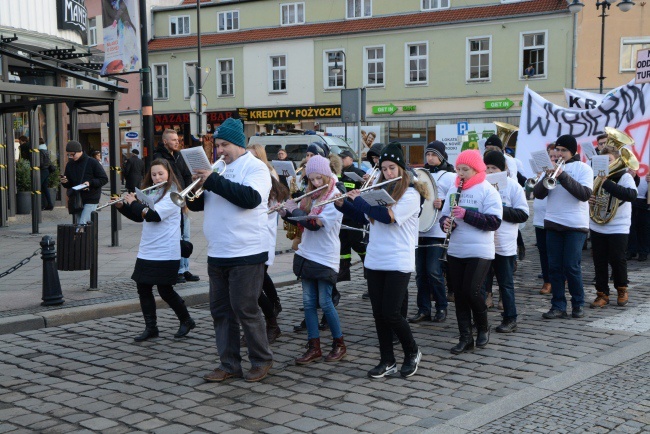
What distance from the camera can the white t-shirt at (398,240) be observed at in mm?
5680

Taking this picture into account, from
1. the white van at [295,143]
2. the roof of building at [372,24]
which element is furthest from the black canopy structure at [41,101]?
the roof of building at [372,24]

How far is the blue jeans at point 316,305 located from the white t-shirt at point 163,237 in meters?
1.40

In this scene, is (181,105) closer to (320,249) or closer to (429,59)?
(429,59)

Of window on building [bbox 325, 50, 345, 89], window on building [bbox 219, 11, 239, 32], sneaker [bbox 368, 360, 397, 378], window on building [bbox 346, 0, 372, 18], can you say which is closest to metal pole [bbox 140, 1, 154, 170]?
sneaker [bbox 368, 360, 397, 378]

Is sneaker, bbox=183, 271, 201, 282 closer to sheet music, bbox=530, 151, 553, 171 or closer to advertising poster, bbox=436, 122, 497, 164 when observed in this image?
sheet music, bbox=530, 151, 553, 171

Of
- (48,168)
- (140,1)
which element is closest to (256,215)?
(140,1)

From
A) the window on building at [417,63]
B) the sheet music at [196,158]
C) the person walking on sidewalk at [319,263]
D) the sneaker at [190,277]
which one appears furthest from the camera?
the window on building at [417,63]

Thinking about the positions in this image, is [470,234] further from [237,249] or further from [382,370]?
[237,249]

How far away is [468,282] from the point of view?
20.9 ft

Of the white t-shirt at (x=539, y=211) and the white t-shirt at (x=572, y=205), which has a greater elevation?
the white t-shirt at (x=572, y=205)

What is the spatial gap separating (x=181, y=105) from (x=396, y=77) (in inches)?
484

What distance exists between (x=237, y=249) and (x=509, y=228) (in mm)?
3085

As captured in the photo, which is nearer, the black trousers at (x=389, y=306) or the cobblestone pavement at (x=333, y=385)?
the cobblestone pavement at (x=333, y=385)

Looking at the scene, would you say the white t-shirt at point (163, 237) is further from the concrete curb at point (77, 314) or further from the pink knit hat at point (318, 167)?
the concrete curb at point (77, 314)
